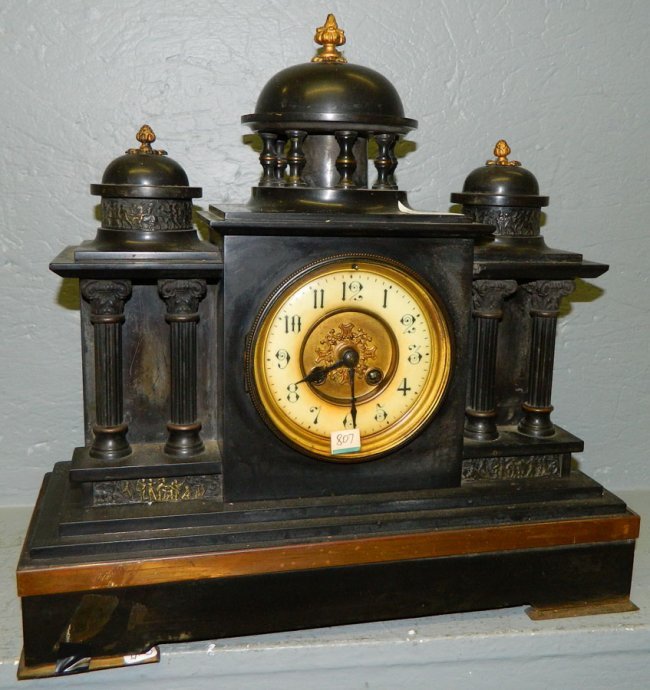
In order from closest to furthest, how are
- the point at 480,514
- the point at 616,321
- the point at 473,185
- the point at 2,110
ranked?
the point at 480,514 < the point at 473,185 < the point at 2,110 < the point at 616,321

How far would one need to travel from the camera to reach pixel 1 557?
164cm

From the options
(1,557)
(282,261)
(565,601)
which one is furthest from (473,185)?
(1,557)

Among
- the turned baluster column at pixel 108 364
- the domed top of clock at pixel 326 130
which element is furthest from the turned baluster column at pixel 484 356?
the turned baluster column at pixel 108 364

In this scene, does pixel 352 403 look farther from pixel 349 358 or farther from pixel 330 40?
pixel 330 40

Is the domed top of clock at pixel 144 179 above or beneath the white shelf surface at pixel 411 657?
above

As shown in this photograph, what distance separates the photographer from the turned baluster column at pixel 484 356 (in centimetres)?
147

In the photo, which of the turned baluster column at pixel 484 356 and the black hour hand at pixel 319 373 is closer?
the black hour hand at pixel 319 373

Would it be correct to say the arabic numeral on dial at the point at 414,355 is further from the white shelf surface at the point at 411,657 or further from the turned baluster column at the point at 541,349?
the white shelf surface at the point at 411,657

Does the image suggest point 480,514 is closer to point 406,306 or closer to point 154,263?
point 406,306

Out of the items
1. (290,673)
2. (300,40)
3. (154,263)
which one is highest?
(300,40)

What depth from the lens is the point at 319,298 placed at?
1339mm

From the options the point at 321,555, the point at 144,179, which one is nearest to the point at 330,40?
the point at 144,179

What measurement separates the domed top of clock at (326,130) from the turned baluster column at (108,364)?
0.89 ft

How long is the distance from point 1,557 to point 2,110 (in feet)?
2.82
